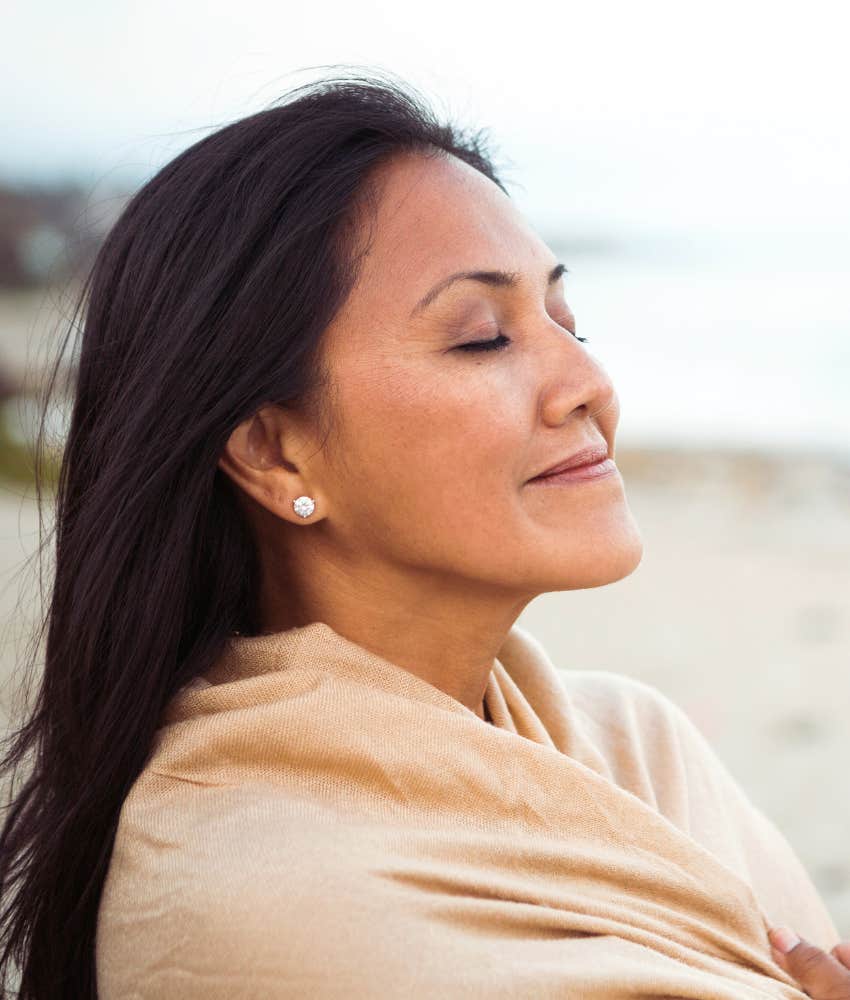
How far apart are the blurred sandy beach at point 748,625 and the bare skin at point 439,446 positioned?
2172 mm

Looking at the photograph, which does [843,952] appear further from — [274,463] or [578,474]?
[274,463]

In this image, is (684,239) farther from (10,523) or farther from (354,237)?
(354,237)

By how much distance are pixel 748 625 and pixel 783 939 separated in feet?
18.1

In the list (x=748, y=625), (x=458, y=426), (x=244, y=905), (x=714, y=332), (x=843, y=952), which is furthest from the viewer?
(x=714, y=332)

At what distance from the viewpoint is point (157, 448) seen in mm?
1791

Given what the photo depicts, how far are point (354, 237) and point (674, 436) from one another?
35.5 ft

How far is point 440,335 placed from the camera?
1.83 meters

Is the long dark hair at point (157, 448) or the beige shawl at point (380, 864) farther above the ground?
the long dark hair at point (157, 448)

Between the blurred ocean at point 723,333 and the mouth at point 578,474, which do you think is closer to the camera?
the mouth at point 578,474

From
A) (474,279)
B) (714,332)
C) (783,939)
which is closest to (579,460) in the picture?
(474,279)

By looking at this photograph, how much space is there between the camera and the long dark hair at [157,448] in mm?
1779

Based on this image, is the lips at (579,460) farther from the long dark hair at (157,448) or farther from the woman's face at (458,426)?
the long dark hair at (157,448)

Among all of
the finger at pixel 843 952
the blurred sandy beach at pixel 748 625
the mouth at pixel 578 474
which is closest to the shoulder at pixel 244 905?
the mouth at pixel 578 474

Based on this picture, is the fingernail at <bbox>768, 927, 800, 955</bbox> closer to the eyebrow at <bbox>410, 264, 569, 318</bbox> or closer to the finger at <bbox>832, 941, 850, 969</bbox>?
the finger at <bbox>832, 941, 850, 969</bbox>
